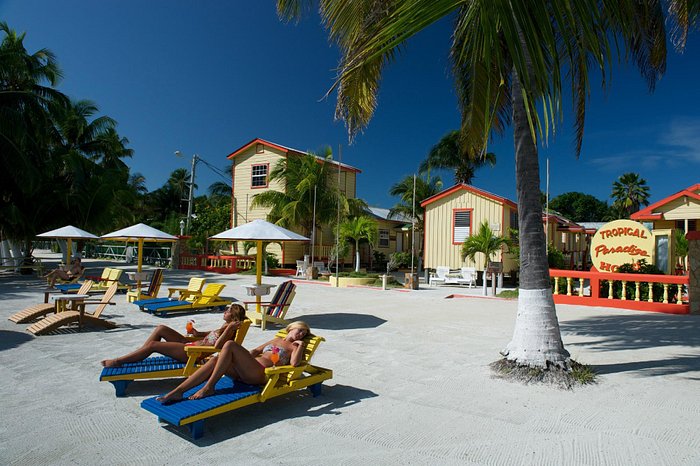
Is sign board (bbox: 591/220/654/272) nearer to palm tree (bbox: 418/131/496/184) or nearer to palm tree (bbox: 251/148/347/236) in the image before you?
palm tree (bbox: 251/148/347/236)

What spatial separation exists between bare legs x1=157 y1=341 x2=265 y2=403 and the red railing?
22.3 m

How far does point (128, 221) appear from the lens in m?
34.9

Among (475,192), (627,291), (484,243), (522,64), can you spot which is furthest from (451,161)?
(522,64)

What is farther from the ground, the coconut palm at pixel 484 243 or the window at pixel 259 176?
the window at pixel 259 176

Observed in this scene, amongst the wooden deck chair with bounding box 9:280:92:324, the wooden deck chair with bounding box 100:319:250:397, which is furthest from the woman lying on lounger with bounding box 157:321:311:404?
the wooden deck chair with bounding box 9:280:92:324

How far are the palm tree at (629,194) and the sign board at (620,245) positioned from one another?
148 feet

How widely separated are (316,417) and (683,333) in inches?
317

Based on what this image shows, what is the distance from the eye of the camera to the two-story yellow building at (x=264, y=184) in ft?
91.4

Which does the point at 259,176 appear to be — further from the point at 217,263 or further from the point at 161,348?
the point at 161,348

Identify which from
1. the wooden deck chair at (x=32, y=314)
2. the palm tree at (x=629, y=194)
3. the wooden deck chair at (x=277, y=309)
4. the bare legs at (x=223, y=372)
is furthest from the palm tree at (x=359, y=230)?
the palm tree at (x=629, y=194)

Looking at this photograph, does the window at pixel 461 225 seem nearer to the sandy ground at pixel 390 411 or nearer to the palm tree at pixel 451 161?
the palm tree at pixel 451 161

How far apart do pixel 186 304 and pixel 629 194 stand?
56.6 m

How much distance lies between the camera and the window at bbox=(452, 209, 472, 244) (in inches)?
851

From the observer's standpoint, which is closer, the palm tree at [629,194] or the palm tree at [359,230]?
the palm tree at [359,230]
